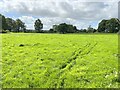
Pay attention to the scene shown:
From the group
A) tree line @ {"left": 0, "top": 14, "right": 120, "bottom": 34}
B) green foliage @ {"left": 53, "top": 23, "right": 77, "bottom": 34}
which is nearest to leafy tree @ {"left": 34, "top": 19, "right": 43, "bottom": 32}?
tree line @ {"left": 0, "top": 14, "right": 120, "bottom": 34}

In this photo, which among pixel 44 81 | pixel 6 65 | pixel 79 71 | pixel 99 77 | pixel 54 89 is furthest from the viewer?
pixel 6 65

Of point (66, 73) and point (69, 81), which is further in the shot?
point (66, 73)

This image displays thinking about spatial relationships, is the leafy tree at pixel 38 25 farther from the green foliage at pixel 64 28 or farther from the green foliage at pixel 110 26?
the green foliage at pixel 110 26

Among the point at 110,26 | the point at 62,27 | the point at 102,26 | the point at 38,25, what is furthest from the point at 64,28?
the point at 110,26

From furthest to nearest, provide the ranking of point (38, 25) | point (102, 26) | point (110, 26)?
1. point (38, 25)
2. point (102, 26)
3. point (110, 26)

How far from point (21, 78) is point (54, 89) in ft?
10.9

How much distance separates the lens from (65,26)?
597 feet

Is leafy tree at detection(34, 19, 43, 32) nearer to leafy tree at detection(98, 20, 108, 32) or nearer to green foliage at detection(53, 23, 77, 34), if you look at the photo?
green foliage at detection(53, 23, 77, 34)

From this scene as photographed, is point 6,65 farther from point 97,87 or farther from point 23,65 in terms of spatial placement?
point 97,87

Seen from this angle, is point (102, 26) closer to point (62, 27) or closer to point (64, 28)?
point (64, 28)

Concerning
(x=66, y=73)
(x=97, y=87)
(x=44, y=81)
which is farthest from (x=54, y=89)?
(x=66, y=73)

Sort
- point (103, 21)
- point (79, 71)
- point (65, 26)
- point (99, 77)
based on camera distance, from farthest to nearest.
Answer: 1. point (103, 21)
2. point (65, 26)
3. point (79, 71)
4. point (99, 77)

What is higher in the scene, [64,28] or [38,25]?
[38,25]

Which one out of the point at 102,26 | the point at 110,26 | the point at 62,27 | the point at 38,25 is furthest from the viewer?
the point at 38,25
